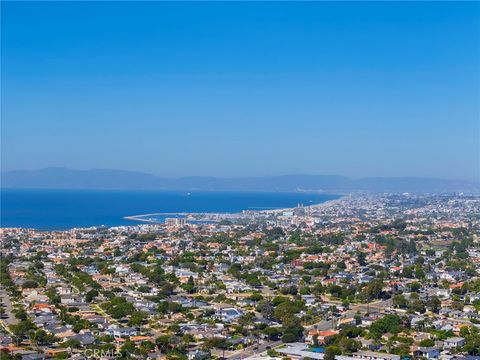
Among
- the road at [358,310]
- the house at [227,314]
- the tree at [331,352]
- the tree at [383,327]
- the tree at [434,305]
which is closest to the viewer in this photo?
the tree at [331,352]

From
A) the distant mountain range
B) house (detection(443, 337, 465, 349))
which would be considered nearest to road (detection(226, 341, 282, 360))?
house (detection(443, 337, 465, 349))

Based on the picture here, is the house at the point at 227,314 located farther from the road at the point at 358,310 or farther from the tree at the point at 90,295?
the tree at the point at 90,295

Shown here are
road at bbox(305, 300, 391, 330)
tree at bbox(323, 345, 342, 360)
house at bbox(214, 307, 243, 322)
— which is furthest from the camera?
house at bbox(214, 307, 243, 322)

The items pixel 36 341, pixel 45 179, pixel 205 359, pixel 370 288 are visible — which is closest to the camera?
pixel 205 359

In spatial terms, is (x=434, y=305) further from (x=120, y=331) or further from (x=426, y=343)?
(x=120, y=331)

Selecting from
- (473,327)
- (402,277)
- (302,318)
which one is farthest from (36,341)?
(402,277)

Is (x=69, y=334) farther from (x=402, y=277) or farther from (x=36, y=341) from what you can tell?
(x=402, y=277)

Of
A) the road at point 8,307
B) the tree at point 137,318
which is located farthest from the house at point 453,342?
the road at point 8,307

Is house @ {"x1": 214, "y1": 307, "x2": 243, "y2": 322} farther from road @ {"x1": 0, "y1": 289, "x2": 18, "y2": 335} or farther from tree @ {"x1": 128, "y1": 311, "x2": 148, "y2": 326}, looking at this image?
road @ {"x1": 0, "y1": 289, "x2": 18, "y2": 335}
